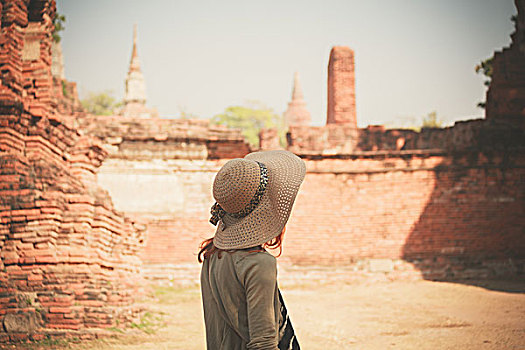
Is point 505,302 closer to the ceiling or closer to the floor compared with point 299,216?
closer to the floor

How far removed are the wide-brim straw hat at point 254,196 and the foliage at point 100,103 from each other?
45.4 m

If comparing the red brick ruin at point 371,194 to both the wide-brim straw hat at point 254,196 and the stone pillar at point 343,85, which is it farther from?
the wide-brim straw hat at point 254,196

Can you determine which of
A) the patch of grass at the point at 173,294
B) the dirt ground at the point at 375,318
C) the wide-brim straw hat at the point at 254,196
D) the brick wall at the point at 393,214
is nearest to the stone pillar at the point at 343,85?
the brick wall at the point at 393,214

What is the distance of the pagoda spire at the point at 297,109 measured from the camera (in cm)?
6588

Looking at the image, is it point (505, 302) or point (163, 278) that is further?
point (163, 278)

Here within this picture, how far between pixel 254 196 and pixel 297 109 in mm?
66974

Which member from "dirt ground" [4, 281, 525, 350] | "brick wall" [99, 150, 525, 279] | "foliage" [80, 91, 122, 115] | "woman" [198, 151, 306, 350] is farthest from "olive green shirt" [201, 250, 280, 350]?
"foliage" [80, 91, 122, 115]

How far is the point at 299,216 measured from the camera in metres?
12.2

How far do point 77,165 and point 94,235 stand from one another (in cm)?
153

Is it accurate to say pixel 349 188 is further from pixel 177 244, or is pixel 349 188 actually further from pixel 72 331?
pixel 72 331

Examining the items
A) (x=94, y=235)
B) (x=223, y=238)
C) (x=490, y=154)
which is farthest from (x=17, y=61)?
(x=490, y=154)

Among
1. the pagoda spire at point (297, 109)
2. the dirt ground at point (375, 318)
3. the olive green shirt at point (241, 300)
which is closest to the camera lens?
the olive green shirt at point (241, 300)

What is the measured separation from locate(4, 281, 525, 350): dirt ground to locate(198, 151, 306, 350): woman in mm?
3674

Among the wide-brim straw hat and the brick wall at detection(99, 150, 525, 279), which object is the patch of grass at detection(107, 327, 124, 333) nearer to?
the wide-brim straw hat
